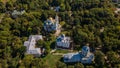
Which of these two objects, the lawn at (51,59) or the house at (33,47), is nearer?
the lawn at (51,59)

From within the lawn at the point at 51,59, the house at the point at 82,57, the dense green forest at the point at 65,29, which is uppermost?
the dense green forest at the point at 65,29

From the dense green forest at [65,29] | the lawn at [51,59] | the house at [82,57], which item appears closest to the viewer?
the dense green forest at [65,29]

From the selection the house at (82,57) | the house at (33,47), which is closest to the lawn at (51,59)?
the house at (33,47)

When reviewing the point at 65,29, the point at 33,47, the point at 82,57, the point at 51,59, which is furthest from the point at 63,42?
the point at 65,29

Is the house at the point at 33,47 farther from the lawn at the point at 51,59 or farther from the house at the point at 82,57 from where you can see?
the house at the point at 82,57

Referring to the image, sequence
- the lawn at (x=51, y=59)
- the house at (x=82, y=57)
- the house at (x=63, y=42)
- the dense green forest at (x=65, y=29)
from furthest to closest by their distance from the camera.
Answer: the house at (x=63, y=42) < the lawn at (x=51, y=59) < the house at (x=82, y=57) < the dense green forest at (x=65, y=29)

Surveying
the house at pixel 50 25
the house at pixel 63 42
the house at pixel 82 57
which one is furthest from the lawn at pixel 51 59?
the house at pixel 50 25

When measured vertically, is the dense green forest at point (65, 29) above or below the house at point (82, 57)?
above

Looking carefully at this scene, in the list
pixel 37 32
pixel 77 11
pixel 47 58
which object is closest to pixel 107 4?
pixel 77 11
